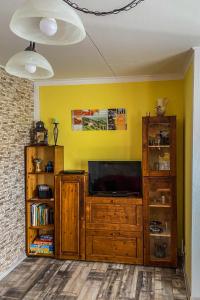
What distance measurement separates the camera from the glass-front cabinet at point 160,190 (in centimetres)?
369

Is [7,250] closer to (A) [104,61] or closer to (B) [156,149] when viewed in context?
(B) [156,149]

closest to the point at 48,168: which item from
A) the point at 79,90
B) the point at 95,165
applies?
the point at 95,165

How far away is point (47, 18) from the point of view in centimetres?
112

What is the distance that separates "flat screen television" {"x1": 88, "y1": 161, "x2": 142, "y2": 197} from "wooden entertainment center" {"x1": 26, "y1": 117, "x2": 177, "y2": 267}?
113mm

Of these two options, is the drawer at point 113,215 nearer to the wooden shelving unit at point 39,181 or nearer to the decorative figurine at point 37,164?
the wooden shelving unit at point 39,181

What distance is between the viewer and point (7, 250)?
3.58m

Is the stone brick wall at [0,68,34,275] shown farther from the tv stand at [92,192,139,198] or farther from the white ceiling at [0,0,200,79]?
the tv stand at [92,192,139,198]

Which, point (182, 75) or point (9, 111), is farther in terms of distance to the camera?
point (182, 75)

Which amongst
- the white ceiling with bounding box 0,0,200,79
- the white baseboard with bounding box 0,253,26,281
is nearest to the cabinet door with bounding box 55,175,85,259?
the white baseboard with bounding box 0,253,26,281

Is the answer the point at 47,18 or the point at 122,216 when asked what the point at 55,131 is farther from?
the point at 47,18

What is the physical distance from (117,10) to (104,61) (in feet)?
4.38

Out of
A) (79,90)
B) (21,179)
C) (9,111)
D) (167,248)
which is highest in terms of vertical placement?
(79,90)

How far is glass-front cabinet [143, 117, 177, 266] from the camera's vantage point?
3691mm

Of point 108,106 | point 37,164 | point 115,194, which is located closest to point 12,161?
point 37,164
